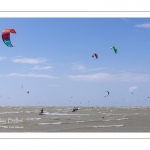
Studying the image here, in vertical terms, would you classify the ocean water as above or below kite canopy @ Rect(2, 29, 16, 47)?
below

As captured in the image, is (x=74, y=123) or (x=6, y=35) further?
(x=74, y=123)

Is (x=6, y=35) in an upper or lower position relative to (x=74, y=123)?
upper

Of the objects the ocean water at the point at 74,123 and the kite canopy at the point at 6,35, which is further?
the ocean water at the point at 74,123

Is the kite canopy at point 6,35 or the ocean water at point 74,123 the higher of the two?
the kite canopy at point 6,35

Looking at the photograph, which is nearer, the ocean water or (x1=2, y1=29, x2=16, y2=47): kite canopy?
(x1=2, y1=29, x2=16, y2=47): kite canopy
